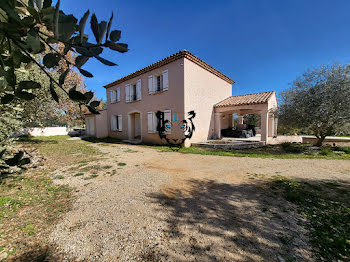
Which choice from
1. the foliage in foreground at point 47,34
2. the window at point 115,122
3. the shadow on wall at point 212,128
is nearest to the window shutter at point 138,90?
the window at point 115,122

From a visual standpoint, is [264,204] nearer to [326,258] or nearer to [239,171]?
[326,258]

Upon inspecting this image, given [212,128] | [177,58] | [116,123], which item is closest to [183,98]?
[177,58]

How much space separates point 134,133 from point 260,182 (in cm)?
1116

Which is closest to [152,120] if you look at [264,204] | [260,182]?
[260,182]

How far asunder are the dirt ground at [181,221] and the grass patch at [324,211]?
0.16m

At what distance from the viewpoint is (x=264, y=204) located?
103 inches

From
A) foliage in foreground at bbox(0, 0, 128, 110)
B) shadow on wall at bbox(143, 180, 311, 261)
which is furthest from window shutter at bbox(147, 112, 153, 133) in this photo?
foliage in foreground at bbox(0, 0, 128, 110)

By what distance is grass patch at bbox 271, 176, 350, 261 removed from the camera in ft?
5.49

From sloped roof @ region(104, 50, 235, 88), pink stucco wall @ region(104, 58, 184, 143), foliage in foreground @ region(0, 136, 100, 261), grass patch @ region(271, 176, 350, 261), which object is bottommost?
foliage in foreground @ region(0, 136, 100, 261)

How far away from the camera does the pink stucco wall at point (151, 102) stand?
890 centimetres

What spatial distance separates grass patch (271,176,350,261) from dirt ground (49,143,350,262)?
16cm

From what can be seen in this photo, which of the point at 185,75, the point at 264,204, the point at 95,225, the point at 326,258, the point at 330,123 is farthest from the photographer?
the point at 185,75

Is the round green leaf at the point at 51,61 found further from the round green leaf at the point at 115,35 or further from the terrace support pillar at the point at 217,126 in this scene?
the terrace support pillar at the point at 217,126

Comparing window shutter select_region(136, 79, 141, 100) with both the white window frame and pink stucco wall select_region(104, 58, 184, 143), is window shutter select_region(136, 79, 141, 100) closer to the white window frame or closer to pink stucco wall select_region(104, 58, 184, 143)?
pink stucco wall select_region(104, 58, 184, 143)
